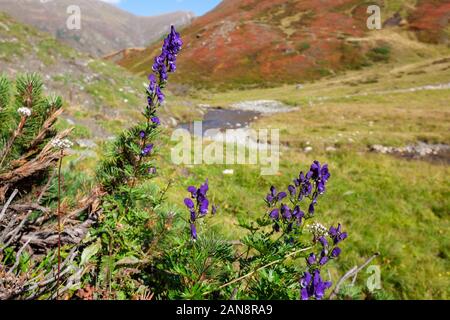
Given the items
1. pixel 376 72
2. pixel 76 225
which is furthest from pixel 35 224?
pixel 376 72

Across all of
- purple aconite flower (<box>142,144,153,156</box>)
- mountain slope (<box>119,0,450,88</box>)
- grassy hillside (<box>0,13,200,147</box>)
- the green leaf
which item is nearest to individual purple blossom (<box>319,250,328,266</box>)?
purple aconite flower (<box>142,144,153,156</box>)

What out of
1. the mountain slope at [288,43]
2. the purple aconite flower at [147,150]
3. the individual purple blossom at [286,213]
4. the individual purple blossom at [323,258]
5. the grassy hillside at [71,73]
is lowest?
the individual purple blossom at [323,258]

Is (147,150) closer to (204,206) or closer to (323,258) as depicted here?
(204,206)

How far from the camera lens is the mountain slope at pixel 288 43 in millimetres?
60688

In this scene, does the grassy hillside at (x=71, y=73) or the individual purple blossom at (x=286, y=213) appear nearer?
the individual purple blossom at (x=286, y=213)

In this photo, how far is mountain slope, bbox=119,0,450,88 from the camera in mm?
60688

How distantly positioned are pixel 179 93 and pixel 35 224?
161 feet

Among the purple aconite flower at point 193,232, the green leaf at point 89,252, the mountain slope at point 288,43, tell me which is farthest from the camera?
the mountain slope at point 288,43

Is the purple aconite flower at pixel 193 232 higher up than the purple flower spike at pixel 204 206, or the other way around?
the purple flower spike at pixel 204 206

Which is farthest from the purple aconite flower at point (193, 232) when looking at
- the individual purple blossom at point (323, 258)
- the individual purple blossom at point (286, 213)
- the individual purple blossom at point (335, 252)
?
the individual purple blossom at point (335, 252)

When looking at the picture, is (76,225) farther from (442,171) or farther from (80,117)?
(442,171)

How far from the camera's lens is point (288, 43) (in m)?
66.1

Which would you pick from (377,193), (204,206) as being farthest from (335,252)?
(377,193)

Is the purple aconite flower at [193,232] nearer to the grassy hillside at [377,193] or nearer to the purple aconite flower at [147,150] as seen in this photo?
the purple aconite flower at [147,150]
